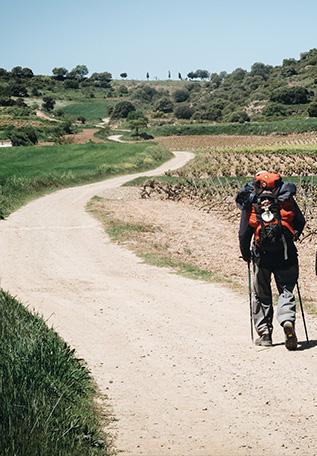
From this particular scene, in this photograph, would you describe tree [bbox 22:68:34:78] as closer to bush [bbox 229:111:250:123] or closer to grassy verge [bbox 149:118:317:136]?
bush [bbox 229:111:250:123]

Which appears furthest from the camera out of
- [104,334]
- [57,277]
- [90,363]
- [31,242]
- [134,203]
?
[134,203]

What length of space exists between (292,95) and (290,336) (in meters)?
126

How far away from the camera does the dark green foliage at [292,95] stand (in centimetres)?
12962

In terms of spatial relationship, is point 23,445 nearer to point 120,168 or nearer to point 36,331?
point 36,331

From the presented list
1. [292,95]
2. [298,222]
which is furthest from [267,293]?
[292,95]

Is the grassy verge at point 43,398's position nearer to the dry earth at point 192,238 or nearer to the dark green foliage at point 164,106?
the dry earth at point 192,238

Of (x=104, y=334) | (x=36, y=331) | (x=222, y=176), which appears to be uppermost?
(x=36, y=331)

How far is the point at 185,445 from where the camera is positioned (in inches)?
257

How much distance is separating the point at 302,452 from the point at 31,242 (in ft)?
Answer: 49.1

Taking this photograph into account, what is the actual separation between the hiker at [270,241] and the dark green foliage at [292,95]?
124 m

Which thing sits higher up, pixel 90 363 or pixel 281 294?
pixel 281 294

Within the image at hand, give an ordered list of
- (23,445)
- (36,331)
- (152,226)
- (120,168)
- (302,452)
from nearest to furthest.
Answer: (23,445), (302,452), (36,331), (152,226), (120,168)

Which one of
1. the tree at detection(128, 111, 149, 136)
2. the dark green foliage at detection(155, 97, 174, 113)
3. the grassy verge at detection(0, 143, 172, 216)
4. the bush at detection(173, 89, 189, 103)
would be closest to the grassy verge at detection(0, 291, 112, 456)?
Result: the grassy verge at detection(0, 143, 172, 216)

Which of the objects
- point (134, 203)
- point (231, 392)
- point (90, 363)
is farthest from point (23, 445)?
point (134, 203)
